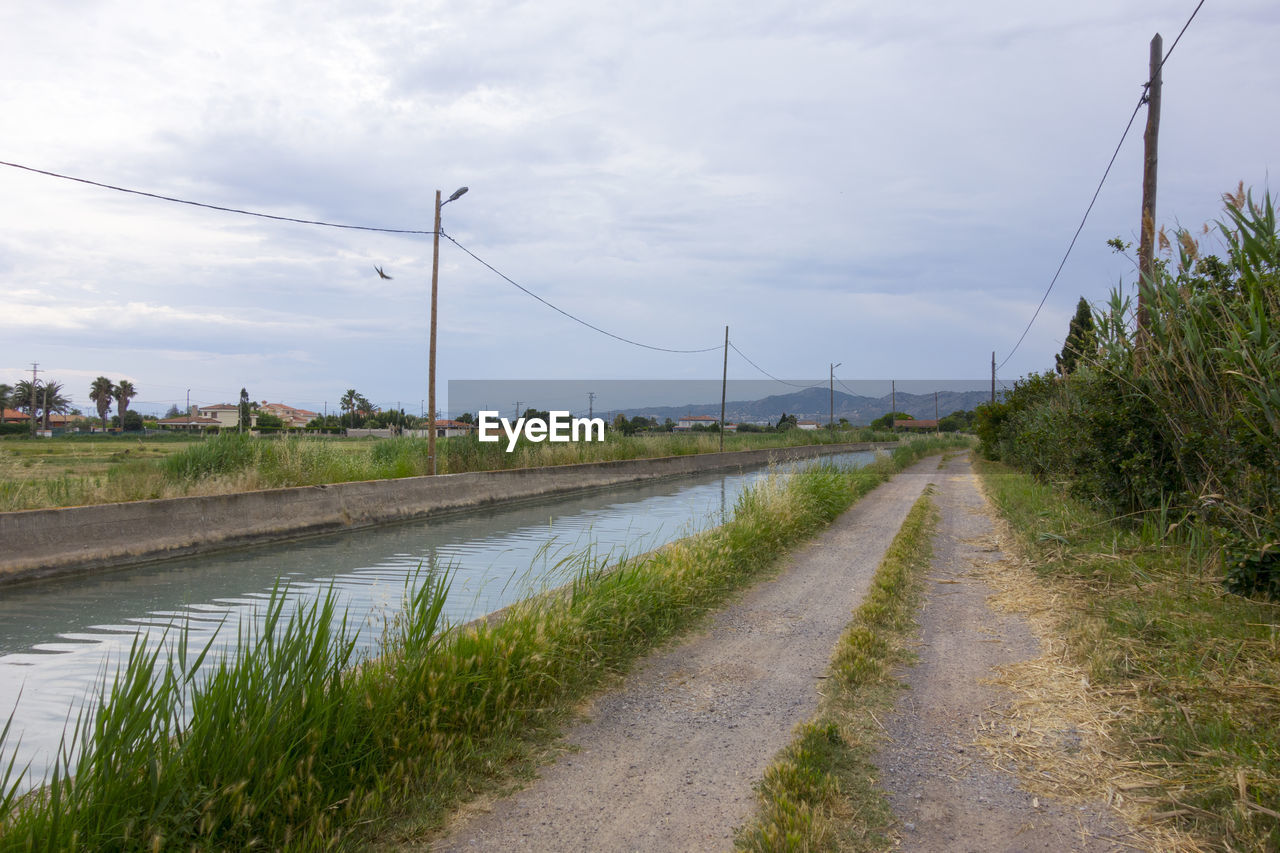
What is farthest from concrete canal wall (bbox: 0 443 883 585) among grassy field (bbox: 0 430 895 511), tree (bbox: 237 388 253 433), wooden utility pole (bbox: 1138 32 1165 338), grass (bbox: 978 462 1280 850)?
wooden utility pole (bbox: 1138 32 1165 338)

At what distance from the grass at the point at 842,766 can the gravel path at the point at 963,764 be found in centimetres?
12

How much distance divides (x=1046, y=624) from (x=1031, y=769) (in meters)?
3.15

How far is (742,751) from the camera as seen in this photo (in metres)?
4.19

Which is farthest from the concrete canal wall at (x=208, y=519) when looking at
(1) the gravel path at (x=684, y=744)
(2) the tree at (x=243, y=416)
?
(1) the gravel path at (x=684, y=744)

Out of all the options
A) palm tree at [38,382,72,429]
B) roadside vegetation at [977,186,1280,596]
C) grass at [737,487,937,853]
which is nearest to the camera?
grass at [737,487,937,853]

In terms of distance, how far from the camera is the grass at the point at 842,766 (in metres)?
3.19

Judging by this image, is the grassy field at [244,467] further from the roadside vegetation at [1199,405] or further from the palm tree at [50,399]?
the palm tree at [50,399]

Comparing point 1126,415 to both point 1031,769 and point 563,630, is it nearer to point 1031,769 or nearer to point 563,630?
point 1031,769

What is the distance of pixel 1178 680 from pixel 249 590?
31.2 ft

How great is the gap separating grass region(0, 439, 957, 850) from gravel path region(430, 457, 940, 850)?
27 centimetres

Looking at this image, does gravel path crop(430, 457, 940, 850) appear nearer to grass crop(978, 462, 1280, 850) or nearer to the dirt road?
the dirt road

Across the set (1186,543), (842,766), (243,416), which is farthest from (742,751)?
(243,416)

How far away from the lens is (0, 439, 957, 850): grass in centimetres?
279

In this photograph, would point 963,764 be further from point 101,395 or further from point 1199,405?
point 101,395
